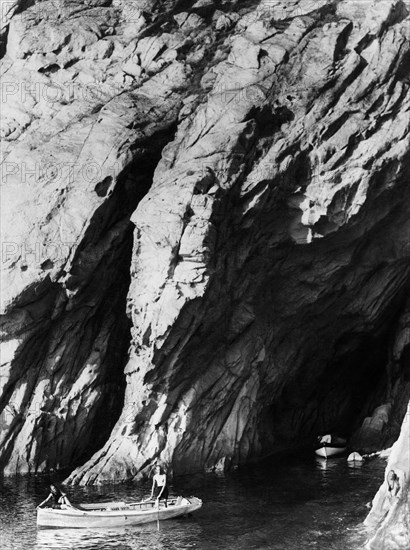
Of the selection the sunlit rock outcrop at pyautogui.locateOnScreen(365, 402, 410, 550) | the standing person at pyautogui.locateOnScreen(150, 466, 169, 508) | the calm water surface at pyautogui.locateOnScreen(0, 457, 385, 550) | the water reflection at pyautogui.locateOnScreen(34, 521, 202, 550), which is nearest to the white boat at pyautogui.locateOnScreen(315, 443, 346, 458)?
the calm water surface at pyautogui.locateOnScreen(0, 457, 385, 550)

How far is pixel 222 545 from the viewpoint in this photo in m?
44.5

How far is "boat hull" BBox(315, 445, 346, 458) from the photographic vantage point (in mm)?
63875

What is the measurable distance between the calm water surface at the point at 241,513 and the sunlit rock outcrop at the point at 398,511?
225 cm

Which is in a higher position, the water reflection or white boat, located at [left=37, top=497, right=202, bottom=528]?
white boat, located at [left=37, top=497, right=202, bottom=528]

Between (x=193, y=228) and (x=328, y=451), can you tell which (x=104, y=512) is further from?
(x=328, y=451)

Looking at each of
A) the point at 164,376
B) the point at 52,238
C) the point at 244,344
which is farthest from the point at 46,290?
the point at 244,344

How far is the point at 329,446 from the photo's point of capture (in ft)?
212

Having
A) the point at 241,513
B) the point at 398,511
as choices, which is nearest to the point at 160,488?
the point at 241,513

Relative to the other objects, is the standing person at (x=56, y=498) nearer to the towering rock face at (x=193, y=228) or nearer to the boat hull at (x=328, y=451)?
the towering rock face at (x=193, y=228)

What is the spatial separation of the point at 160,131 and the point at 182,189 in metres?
5.93

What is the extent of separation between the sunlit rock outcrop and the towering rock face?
18.8m

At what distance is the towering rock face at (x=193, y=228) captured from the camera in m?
57.2

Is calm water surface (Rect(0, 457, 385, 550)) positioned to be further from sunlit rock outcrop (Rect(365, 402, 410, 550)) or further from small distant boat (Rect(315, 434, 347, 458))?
small distant boat (Rect(315, 434, 347, 458))

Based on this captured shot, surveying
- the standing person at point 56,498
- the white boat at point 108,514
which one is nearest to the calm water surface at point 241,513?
the white boat at point 108,514
